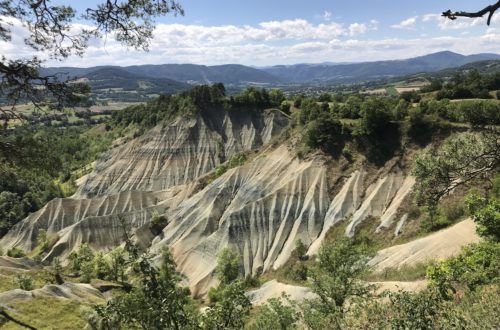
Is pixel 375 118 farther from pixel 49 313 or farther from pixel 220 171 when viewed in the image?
pixel 49 313

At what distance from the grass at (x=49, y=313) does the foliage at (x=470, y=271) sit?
99.0 ft

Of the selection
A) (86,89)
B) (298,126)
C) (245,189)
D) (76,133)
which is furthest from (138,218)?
(76,133)

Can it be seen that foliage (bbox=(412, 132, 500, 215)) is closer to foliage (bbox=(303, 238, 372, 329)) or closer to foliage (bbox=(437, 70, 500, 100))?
foliage (bbox=(303, 238, 372, 329))

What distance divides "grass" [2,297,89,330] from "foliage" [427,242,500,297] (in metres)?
30.2

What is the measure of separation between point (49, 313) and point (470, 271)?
3592 cm

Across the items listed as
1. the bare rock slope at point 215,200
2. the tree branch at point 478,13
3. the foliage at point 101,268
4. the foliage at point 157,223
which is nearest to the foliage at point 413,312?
the tree branch at point 478,13

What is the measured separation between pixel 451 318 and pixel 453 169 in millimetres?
5344

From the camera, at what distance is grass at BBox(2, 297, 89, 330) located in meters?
37.7

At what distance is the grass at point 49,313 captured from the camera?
3766cm

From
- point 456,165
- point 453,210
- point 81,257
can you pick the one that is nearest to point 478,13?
point 456,165

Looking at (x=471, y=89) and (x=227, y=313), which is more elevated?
(x=471, y=89)

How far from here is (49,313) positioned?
39531mm

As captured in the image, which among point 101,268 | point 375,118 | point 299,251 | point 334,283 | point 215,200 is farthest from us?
point 215,200

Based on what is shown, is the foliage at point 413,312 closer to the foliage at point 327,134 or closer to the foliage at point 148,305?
the foliage at point 148,305
